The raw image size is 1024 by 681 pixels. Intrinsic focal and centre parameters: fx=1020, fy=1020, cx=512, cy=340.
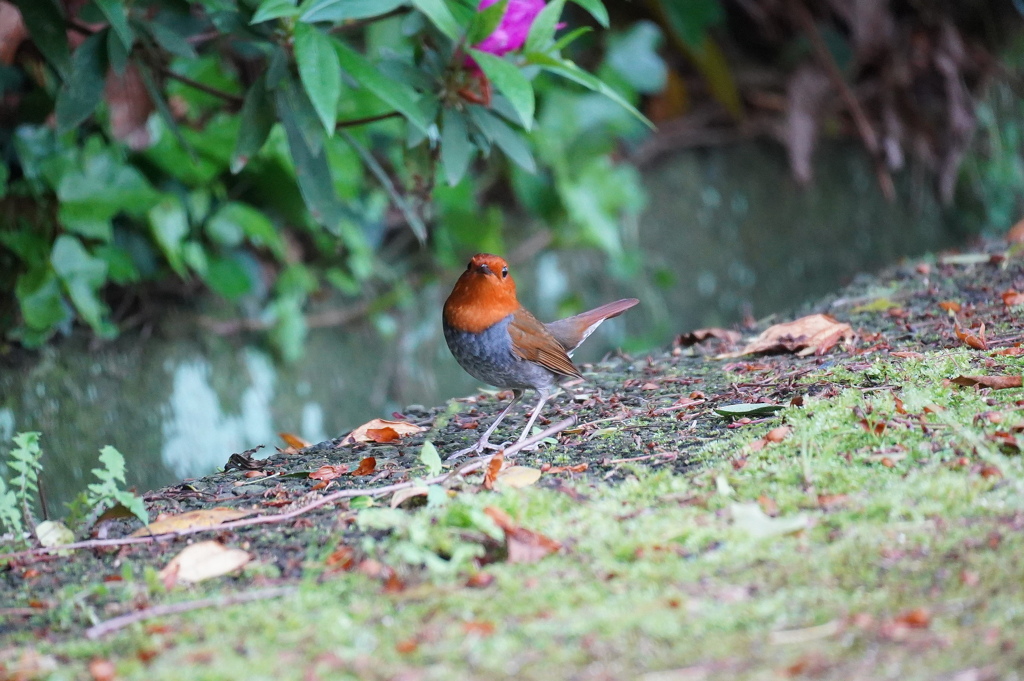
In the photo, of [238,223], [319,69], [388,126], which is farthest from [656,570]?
[388,126]

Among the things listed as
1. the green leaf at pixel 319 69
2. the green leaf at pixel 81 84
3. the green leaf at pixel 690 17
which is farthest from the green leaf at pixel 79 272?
the green leaf at pixel 690 17

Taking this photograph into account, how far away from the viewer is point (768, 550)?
1.76 metres

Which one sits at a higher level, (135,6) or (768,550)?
(135,6)

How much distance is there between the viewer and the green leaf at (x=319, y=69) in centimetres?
240

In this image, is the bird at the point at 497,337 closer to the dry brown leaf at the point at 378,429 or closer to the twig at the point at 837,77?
the dry brown leaf at the point at 378,429

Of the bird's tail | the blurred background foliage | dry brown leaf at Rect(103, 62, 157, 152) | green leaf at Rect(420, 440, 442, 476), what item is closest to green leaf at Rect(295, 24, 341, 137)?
the blurred background foliage

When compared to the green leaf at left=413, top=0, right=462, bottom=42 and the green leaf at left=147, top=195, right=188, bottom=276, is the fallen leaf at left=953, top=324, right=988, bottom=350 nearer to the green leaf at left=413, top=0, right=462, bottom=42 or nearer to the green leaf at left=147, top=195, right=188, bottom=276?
the green leaf at left=413, top=0, right=462, bottom=42

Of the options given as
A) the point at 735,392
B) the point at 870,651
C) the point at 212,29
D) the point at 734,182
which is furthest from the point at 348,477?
the point at 734,182

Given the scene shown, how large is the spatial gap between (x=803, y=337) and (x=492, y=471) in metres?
1.50

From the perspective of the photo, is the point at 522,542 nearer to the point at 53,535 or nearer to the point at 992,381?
the point at 53,535

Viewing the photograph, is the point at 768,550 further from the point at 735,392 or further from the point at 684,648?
the point at 735,392

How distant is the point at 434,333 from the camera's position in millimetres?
5543

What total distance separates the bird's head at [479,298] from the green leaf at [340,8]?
0.87 meters

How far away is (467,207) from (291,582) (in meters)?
3.64
